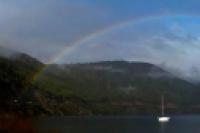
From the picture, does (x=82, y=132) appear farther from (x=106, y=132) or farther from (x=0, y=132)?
(x=0, y=132)

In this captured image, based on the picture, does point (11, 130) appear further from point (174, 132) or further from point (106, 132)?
point (174, 132)

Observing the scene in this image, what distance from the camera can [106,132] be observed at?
16275 centimetres

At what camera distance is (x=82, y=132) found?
157 metres

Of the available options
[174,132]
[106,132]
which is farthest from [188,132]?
[106,132]

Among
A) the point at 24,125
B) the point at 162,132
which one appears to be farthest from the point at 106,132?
the point at 24,125

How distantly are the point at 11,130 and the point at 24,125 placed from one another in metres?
6.28

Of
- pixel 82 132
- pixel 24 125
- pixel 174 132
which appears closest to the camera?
pixel 24 125

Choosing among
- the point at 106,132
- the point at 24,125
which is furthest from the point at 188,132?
the point at 24,125

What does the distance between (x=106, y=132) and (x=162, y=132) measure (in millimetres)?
27872

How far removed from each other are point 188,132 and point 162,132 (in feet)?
32.1

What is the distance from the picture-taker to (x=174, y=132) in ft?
588

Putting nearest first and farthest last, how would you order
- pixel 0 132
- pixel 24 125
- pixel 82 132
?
pixel 0 132
pixel 24 125
pixel 82 132

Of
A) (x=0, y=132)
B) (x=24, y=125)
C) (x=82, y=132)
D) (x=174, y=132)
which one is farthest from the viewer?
(x=174, y=132)

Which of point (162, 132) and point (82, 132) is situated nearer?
point (82, 132)
